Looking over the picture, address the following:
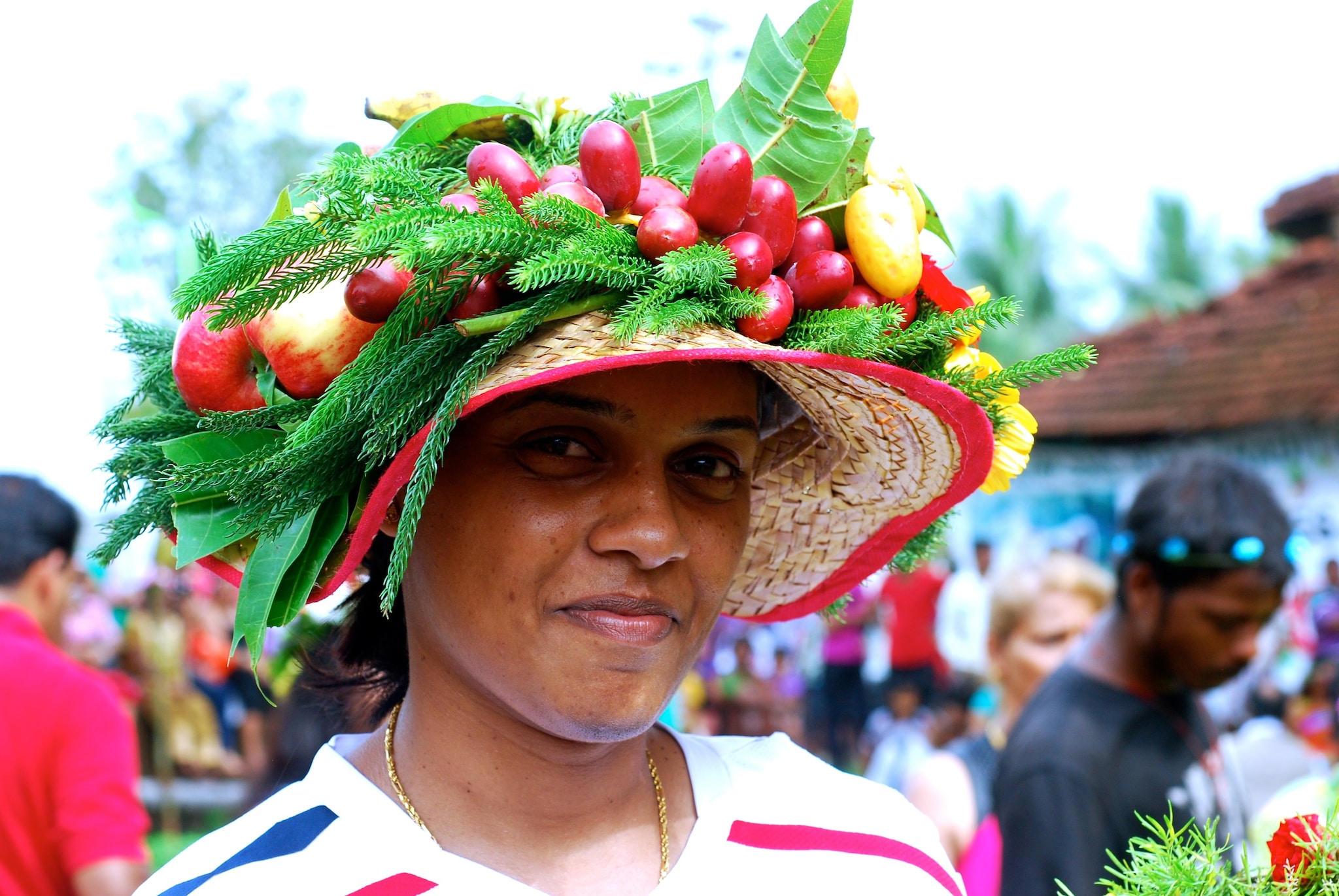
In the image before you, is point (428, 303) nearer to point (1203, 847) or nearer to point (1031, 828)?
point (1203, 847)

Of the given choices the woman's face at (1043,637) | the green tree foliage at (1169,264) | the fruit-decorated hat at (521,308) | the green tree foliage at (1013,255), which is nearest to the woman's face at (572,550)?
the fruit-decorated hat at (521,308)

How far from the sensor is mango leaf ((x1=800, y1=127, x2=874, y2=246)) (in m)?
1.75

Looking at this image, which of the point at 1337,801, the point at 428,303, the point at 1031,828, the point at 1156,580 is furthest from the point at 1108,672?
the point at 428,303

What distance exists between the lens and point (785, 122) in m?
1.73

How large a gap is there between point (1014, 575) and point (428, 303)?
3.33 meters

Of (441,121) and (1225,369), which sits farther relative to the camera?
(1225,369)

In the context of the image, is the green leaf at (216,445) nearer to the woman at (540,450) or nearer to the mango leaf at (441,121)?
the woman at (540,450)

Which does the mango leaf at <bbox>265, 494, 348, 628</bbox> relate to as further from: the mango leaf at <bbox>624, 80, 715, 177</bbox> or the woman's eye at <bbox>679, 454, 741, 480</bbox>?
the mango leaf at <bbox>624, 80, 715, 177</bbox>

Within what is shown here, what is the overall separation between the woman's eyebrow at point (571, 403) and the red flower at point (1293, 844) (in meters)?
0.93

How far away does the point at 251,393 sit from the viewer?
1621 mm

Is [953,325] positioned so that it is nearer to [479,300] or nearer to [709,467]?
[709,467]

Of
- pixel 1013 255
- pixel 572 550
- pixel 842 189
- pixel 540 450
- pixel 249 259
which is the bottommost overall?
pixel 572 550

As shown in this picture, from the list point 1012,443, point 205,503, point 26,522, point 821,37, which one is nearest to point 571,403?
point 205,503

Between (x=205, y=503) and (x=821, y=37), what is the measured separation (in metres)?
1.03
